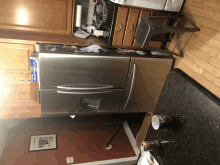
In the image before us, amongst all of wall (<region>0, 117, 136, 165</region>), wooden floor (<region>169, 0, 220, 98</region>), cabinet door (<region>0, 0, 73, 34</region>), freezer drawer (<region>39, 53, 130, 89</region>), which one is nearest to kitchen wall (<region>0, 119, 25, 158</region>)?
wall (<region>0, 117, 136, 165</region>)

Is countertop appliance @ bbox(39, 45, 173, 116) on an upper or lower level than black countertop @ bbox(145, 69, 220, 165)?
lower

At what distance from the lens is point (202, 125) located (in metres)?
0.45

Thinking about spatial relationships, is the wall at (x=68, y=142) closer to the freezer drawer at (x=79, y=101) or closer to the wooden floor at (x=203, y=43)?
the freezer drawer at (x=79, y=101)

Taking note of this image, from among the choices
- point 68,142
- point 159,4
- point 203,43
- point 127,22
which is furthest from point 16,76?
point 203,43

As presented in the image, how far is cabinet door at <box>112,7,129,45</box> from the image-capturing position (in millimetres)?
1273

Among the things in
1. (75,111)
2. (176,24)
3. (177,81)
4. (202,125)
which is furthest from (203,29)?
(75,111)

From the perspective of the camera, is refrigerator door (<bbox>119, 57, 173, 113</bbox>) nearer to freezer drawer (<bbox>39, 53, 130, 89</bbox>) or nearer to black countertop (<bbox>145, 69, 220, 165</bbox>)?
freezer drawer (<bbox>39, 53, 130, 89</bbox>)

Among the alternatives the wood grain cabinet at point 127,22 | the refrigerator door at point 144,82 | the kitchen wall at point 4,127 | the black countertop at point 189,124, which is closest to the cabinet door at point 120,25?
the wood grain cabinet at point 127,22

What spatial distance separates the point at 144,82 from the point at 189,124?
0.99 m

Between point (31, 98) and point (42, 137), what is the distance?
1.65 ft

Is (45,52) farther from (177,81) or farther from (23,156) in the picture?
Answer: (23,156)

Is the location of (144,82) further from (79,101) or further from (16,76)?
(16,76)

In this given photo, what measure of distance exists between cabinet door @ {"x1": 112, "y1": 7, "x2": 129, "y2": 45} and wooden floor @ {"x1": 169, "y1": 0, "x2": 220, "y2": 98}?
19.5 inches

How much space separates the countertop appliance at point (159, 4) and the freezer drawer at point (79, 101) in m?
0.70
